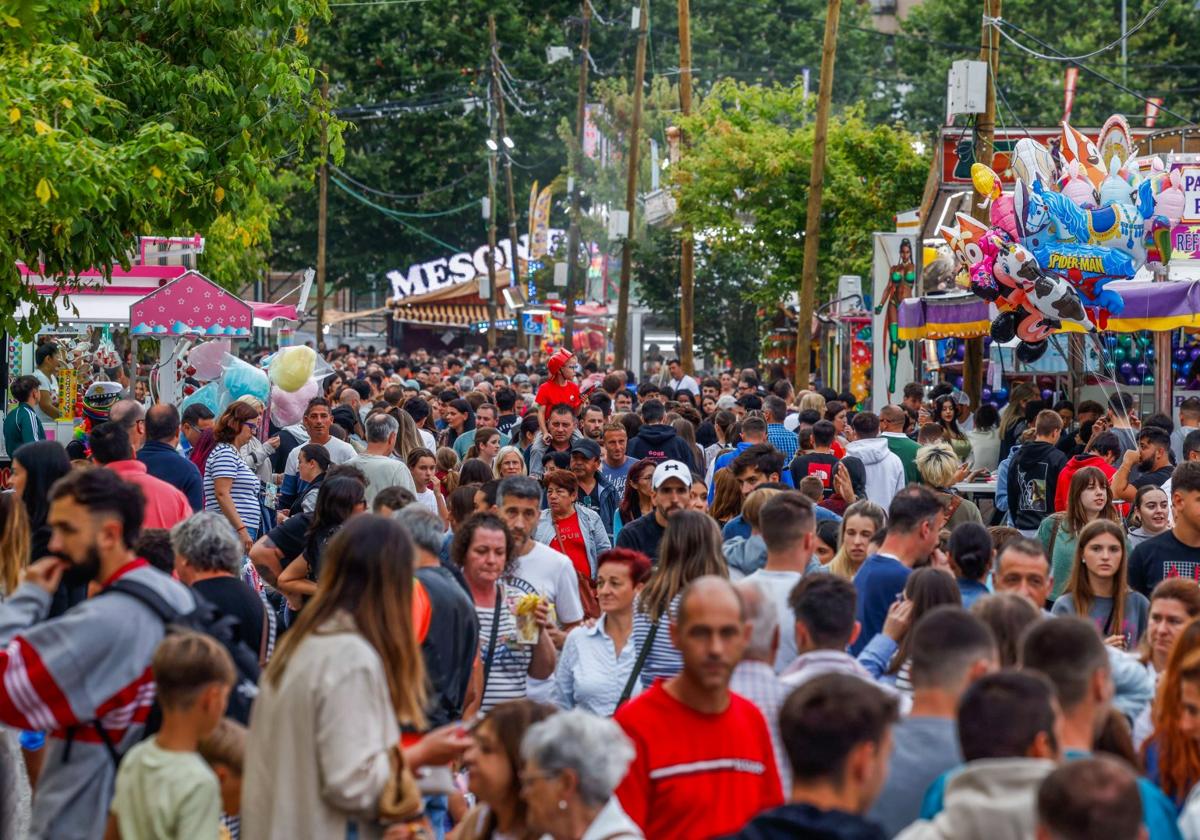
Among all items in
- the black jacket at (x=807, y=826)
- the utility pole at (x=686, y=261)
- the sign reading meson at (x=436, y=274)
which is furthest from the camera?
the sign reading meson at (x=436, y=274)

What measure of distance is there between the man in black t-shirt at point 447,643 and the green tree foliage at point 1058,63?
4655 centimetres

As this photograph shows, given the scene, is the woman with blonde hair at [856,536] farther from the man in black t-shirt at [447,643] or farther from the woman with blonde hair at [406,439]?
the woman with blonde hair at [406,439]

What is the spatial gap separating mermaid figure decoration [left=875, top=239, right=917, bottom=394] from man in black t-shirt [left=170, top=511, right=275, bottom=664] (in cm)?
1762

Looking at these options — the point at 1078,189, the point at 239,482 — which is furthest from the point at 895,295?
the point at 239,482

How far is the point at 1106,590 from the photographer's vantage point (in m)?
7.82

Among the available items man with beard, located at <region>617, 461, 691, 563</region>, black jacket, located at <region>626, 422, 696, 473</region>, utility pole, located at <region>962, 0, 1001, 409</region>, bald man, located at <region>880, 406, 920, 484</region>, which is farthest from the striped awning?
man with beard, located at <region>617, 461, 691, 563</region>

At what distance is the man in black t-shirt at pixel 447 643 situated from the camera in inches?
252

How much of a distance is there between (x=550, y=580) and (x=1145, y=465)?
5.44m

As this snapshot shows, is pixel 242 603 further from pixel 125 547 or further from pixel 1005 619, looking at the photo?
pixel 1005 619

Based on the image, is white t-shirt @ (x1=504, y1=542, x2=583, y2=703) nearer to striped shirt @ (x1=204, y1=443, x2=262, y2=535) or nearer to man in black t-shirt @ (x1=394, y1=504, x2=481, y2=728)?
man in black t-shirt @ (x1=394, y1=504, x2=481, y2=728)

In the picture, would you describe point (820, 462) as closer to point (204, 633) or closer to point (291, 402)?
point (291, 402)

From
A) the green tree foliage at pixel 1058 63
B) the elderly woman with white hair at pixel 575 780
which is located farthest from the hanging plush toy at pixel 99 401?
the green tree foliage at pixel 1058 63

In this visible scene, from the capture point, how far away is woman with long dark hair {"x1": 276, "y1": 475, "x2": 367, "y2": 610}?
330 inches

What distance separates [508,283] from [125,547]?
5596 centimetres
